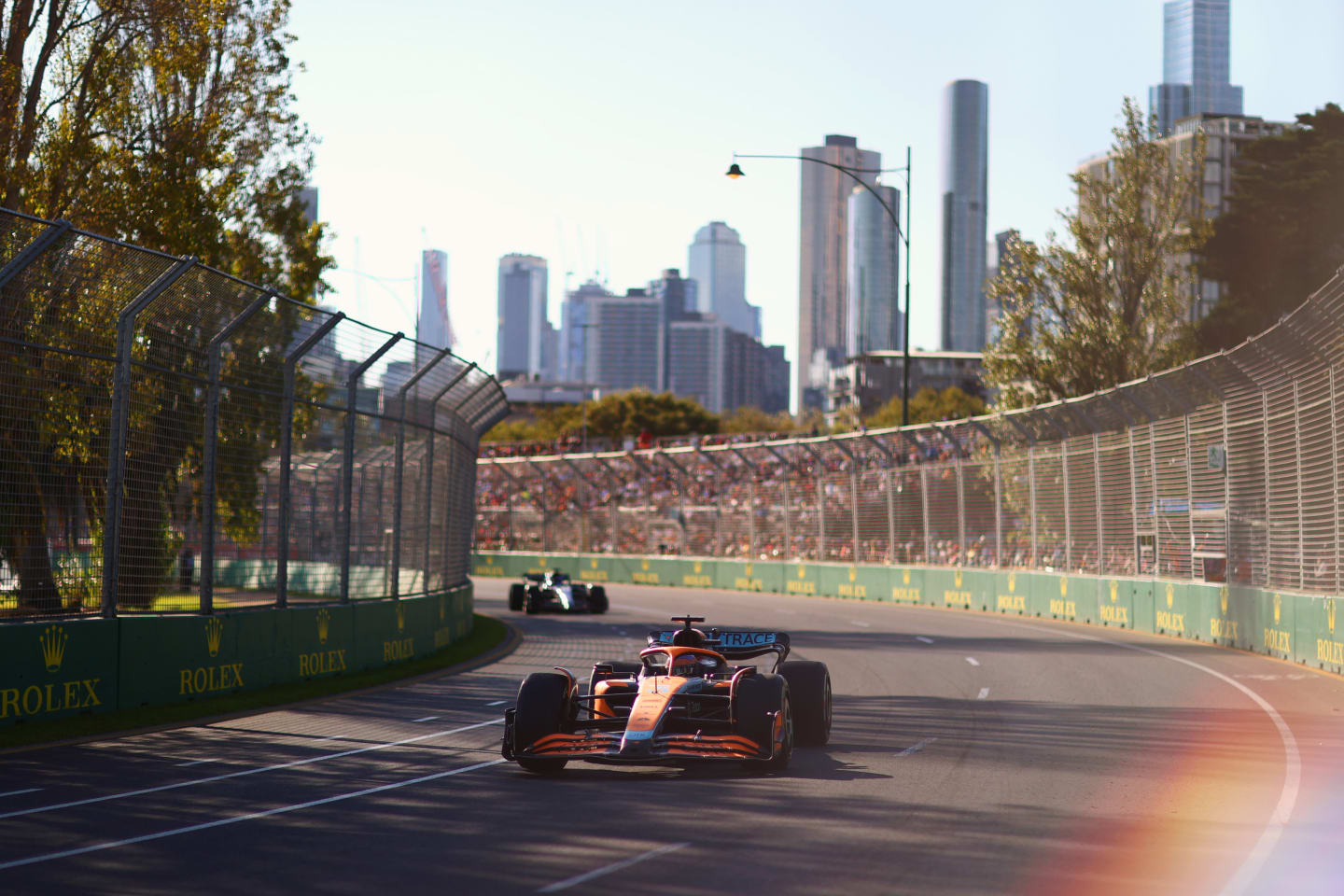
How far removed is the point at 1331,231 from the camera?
5200 cm

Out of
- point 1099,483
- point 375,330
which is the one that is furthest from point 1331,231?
point 375,330

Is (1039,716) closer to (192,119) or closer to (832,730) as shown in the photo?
(832,730)

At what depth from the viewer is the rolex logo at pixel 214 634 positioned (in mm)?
15281

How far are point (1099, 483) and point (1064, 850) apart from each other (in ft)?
77.9

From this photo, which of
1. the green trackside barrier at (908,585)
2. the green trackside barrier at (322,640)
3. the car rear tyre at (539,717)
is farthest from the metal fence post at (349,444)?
the green trackside barrier at (908,585)

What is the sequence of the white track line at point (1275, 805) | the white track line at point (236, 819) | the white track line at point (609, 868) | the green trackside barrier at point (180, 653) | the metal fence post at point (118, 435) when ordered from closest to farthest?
the white track line at point (609, 868) → the white track line at point (1275, 805) → the white track line at point (236, 819) → the green trackside barrier at point (180, 653) → the metal fence post at point (118, 435)

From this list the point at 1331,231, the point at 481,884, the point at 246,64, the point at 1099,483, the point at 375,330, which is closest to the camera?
the point at 481,884

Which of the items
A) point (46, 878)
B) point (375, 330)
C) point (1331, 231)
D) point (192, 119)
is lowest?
point (46, 878)

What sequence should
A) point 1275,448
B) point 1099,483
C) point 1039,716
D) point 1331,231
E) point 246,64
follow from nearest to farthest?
point 1039,716 < point 1275,448 < point 246,64 < point 1099,483 < point 1331,231

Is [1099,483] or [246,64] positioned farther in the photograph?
[1099,483]

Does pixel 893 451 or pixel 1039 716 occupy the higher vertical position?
pixel 893 451

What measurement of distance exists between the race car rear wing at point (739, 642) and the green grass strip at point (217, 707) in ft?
14.8

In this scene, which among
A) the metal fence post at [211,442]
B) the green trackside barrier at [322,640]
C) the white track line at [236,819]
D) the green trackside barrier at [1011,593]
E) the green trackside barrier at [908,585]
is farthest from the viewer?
the green trackside barrier at [908,585]

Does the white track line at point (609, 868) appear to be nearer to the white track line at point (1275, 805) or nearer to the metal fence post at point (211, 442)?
the white track line at point (1275, 805)
